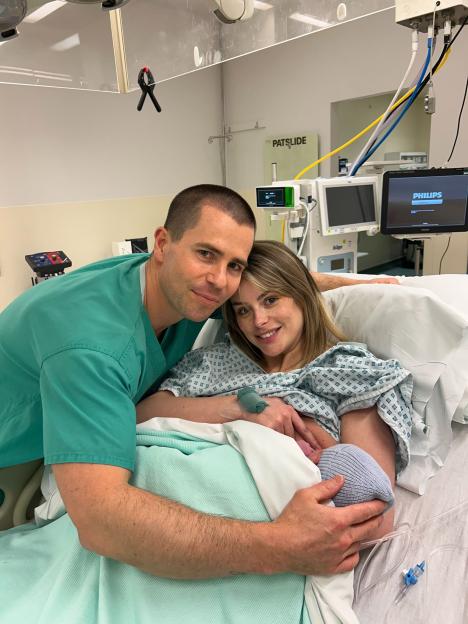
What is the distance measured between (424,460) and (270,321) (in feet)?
1.88

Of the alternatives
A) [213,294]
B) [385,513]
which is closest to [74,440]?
[213,294]

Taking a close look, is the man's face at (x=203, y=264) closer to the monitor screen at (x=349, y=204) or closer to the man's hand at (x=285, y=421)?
the man's hand at (x=285, y=421)

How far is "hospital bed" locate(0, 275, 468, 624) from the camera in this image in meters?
1.03

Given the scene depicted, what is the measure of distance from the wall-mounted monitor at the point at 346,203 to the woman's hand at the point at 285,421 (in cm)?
180

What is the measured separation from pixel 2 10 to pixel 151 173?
4.36m

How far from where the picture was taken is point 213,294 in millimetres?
1361

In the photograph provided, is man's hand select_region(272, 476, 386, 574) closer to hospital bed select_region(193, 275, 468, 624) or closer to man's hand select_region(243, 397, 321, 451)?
hospital bed select_region(193, 275, 468, 624)

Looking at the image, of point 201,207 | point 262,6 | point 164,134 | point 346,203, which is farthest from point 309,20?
point 164,134

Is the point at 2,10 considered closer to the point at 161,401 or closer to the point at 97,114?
→ the point at 161,401

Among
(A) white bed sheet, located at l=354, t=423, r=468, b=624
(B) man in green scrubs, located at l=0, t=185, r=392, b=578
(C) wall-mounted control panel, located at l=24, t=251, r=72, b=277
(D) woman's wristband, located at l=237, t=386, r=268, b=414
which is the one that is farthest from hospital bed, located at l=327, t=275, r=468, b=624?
(C) wall-mounted control panel, located at l=24, t=251, r=72, b=277

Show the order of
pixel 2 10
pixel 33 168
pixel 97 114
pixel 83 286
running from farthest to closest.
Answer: pixel 97 114 → pixel 33 168 → pixel 83 286 → pixel 2 10

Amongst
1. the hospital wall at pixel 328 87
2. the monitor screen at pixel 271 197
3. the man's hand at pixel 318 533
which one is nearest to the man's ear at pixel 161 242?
the man's hand at pixel 318 533

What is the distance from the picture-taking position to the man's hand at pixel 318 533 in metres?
0.95

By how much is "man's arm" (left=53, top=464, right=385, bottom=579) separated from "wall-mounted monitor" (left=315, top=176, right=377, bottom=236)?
7.03 ft
